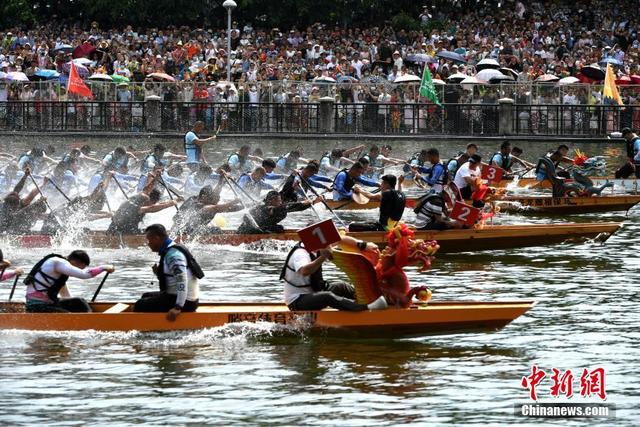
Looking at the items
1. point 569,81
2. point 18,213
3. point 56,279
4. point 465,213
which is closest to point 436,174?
point 465,213

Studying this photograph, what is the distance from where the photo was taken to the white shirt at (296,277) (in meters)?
16.6

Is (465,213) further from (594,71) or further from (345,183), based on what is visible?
(594,71)

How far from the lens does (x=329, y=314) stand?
16.9 m

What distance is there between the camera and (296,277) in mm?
16828

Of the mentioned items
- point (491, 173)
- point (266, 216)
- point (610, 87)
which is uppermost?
point (610, 87)

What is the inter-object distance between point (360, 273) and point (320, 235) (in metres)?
0.89

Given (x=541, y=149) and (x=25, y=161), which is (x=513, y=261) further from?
(x=541, y=149)

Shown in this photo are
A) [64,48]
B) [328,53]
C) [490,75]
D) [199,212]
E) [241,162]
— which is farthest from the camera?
[64,48]

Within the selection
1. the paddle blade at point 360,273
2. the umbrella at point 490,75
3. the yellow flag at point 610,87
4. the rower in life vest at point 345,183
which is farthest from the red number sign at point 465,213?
the umbrella at point 490,75

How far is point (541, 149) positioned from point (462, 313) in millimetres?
27806

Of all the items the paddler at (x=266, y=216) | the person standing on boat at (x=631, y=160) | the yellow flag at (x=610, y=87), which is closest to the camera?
the paddler at (x=266, y=216)

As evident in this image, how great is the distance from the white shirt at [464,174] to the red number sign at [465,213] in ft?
13.4

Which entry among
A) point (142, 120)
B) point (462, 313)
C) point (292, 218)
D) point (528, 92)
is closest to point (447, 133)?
point (528, 92)

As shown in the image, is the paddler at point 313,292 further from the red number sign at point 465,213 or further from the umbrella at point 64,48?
the umbrella at point 64,48
